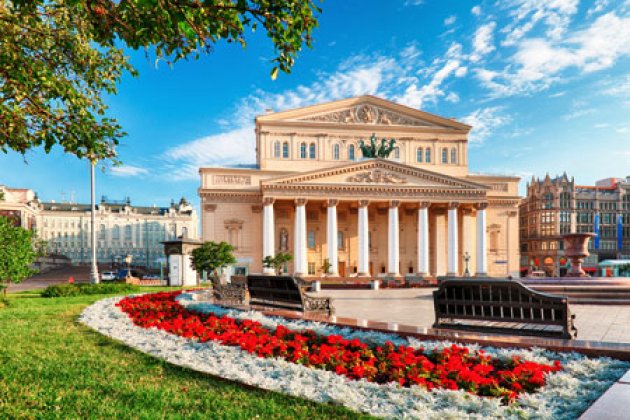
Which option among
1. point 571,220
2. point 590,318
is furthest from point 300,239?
point 571,220

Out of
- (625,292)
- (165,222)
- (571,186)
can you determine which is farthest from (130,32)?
(165,222)

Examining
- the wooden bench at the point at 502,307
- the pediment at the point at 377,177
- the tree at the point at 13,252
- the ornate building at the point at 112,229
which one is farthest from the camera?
the ornate building at the point at 112,229

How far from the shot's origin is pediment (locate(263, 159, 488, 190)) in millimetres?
42875

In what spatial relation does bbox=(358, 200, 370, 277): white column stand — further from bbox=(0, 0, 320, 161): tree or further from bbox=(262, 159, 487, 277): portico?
bbox=(0, 0, 320, 161): tree

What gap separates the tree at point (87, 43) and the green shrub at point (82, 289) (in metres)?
15.2

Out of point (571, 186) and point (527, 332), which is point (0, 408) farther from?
point (571, 186)

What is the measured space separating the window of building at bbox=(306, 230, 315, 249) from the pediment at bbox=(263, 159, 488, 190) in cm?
792

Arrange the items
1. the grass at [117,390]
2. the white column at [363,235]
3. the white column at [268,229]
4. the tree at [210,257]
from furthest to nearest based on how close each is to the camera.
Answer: the white column at [363,235] → the white column at [268,229] → the tree at [210,257] → the grass at [117,390]

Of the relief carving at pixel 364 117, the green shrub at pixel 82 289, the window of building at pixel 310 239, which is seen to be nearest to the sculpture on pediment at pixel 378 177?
the window of building at pixel 310 239

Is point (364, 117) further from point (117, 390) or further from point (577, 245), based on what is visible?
point (117, 390)

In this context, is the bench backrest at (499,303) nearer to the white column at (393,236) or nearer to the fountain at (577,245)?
the fountain at (577,245)

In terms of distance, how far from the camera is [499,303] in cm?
745

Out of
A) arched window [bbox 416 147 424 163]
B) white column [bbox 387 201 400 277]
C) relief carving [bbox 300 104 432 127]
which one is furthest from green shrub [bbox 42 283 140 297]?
arched window [bbox 416 147 424 163]

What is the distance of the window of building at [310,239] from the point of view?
159ft
